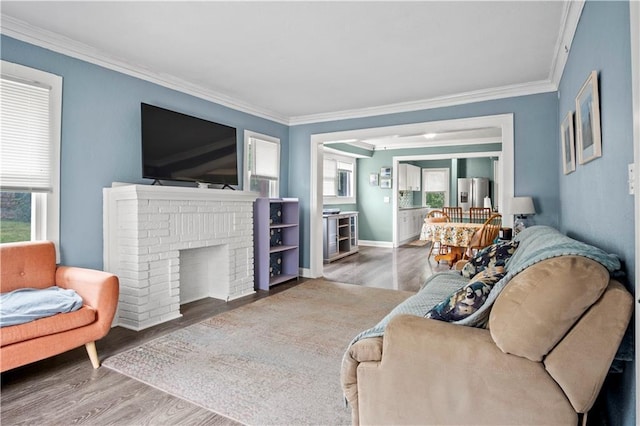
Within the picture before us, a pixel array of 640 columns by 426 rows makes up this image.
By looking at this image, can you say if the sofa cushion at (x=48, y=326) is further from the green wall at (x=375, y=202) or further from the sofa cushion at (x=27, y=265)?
the green wall at (x=375, y=202)

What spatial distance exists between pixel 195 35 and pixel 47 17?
1.03 metres

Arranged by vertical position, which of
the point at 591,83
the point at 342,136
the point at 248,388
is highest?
the point at 342,136

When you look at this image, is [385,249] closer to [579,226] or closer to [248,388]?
[579,226]

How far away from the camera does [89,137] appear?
317 centimetres

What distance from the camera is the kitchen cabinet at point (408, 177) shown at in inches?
383

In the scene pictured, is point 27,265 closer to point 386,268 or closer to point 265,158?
point 265,158

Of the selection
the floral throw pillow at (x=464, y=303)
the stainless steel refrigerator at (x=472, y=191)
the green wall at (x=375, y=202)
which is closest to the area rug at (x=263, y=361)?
the floral throw pillow at (x=464, y=303)

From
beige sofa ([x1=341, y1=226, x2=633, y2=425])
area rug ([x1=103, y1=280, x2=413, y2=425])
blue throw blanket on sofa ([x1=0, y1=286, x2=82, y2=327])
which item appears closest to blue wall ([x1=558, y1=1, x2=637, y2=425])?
beige sofa ([x1=341, y1=226, x2=633, y2=425])

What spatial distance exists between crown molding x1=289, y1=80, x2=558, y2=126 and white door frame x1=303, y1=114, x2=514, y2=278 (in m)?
0.22

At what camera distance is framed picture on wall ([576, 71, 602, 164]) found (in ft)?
6.13

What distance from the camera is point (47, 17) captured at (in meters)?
2.60

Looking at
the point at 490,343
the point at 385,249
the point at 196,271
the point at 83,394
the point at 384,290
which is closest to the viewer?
the point at 490,343

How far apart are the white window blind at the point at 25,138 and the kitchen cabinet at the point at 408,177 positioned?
26.1ft

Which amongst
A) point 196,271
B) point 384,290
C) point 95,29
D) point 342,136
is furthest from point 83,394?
point 342,136
